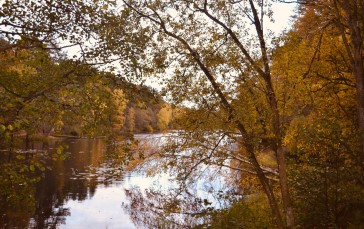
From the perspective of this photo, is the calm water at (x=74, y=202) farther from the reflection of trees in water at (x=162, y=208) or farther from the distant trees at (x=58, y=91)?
the distant trees at (x=58, y=91)

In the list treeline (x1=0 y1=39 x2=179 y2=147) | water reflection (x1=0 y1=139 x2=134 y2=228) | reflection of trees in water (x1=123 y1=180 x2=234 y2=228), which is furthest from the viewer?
water reflection (x1=0 y1=139 x2=134 y2=228)

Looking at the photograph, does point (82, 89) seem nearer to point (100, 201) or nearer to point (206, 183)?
point (100, 201)

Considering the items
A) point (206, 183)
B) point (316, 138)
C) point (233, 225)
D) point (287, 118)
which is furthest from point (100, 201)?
point (316, 138)

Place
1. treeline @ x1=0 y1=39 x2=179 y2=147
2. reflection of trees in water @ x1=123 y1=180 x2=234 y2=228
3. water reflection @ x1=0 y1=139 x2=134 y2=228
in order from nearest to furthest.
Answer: treeline @ x1=0 y1=39 x2=179 y2=147, reflection of trees in water @ x1=123 y1=180 x2=234 y2=228, water reflection @ x1=0 y1=139 x2=134 y2=228

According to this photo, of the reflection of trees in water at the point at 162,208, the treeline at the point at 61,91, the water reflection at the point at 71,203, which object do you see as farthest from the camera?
the water reflection at the point at 71,203

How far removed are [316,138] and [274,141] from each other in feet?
3.58

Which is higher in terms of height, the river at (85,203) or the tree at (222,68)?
the tree at (222,68)

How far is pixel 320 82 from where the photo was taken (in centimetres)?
1366

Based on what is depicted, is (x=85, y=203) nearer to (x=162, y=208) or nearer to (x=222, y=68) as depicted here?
(x=162, y=208)

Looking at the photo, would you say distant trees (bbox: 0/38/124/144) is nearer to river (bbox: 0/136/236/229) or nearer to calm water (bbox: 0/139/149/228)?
calm water (bbox: 0/139/149/228)

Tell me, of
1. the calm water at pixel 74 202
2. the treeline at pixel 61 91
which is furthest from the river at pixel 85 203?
the treeline at pixel 61 91

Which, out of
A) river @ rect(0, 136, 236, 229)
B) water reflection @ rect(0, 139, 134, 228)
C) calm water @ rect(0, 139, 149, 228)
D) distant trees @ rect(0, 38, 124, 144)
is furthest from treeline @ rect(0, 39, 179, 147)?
river @ rect(0, 136, 236, 229)

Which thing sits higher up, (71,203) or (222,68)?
(222,68)

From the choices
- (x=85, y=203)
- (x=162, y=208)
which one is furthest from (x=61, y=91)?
(x=85, y=203)
